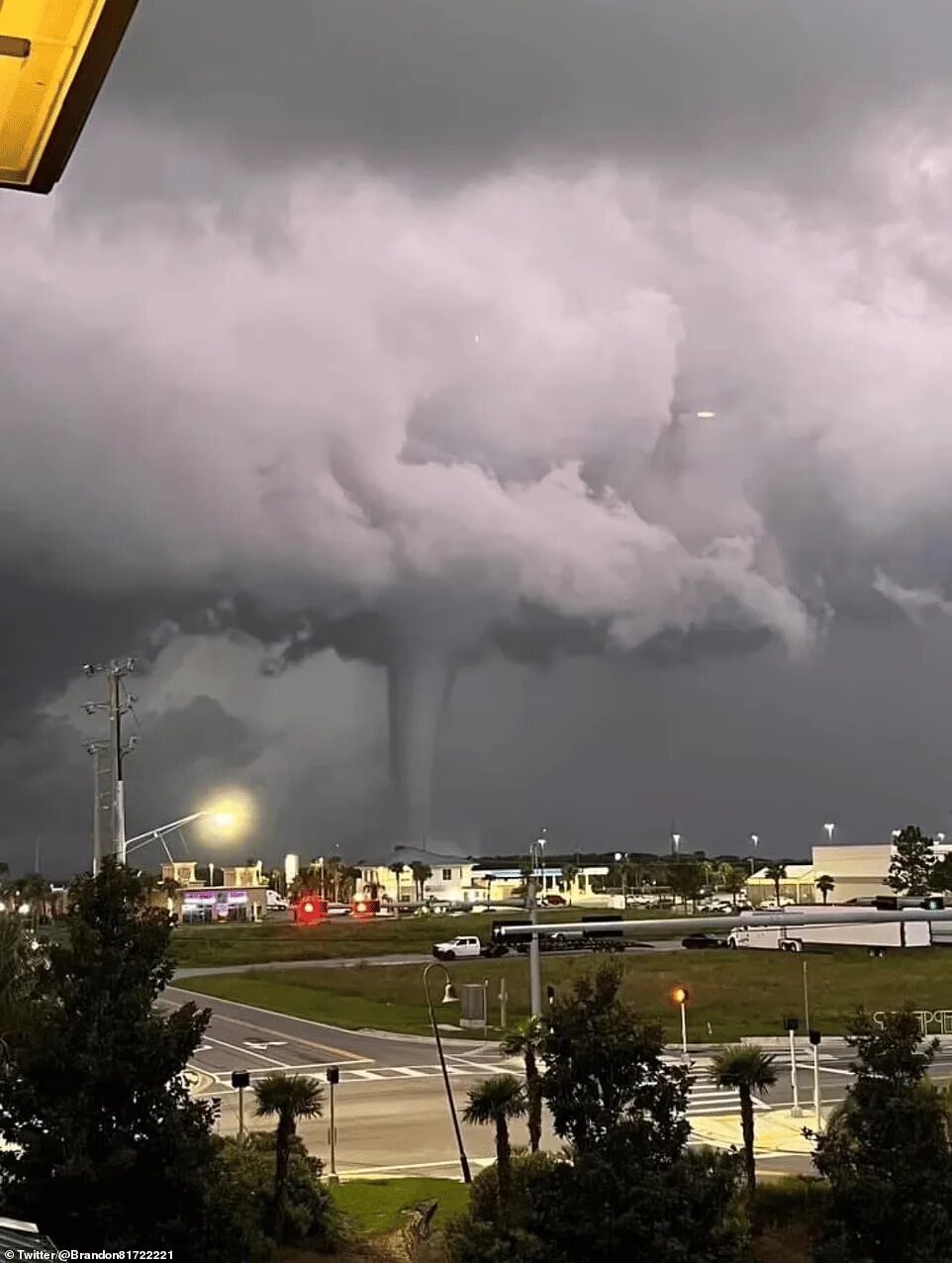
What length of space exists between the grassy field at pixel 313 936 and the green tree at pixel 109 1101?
8.85m

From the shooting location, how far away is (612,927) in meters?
15.3

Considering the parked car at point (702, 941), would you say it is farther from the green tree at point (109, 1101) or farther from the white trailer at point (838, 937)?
the green tree at point (109, 1101)

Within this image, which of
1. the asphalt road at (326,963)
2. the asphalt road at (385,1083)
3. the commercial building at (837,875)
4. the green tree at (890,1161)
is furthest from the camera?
the commercial building at (837,875)

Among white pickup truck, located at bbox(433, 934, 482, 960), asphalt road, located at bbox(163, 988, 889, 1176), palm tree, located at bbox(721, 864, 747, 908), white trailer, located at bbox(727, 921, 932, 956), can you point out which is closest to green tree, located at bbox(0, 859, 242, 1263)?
asphalt road, located at bbox(163, 988, 889, 1176)

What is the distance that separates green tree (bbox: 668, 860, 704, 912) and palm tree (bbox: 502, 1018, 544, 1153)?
18.8 m

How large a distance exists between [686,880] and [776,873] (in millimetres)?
2515

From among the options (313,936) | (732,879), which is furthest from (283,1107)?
(732,879)

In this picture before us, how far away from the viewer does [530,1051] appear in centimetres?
1595

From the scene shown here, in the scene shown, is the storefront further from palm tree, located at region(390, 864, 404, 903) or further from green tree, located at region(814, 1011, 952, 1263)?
green tree, located at region(814, 1011, 952, 1263)

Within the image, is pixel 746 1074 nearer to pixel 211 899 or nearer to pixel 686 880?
pixel 211 899

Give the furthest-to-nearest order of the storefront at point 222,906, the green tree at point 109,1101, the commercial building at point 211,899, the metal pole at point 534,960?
→ the storefront at point 222,906 < the commercial building at point 211,899 < the metal pole at point 534,960 < the green tree at point 109,1101

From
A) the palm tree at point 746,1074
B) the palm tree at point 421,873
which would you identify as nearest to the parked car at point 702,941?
the palm tree at point 746,1074

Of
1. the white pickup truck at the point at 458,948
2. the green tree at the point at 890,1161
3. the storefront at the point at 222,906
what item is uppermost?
the storefront at the point at 222,906

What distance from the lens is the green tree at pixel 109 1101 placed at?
12.1 metres
